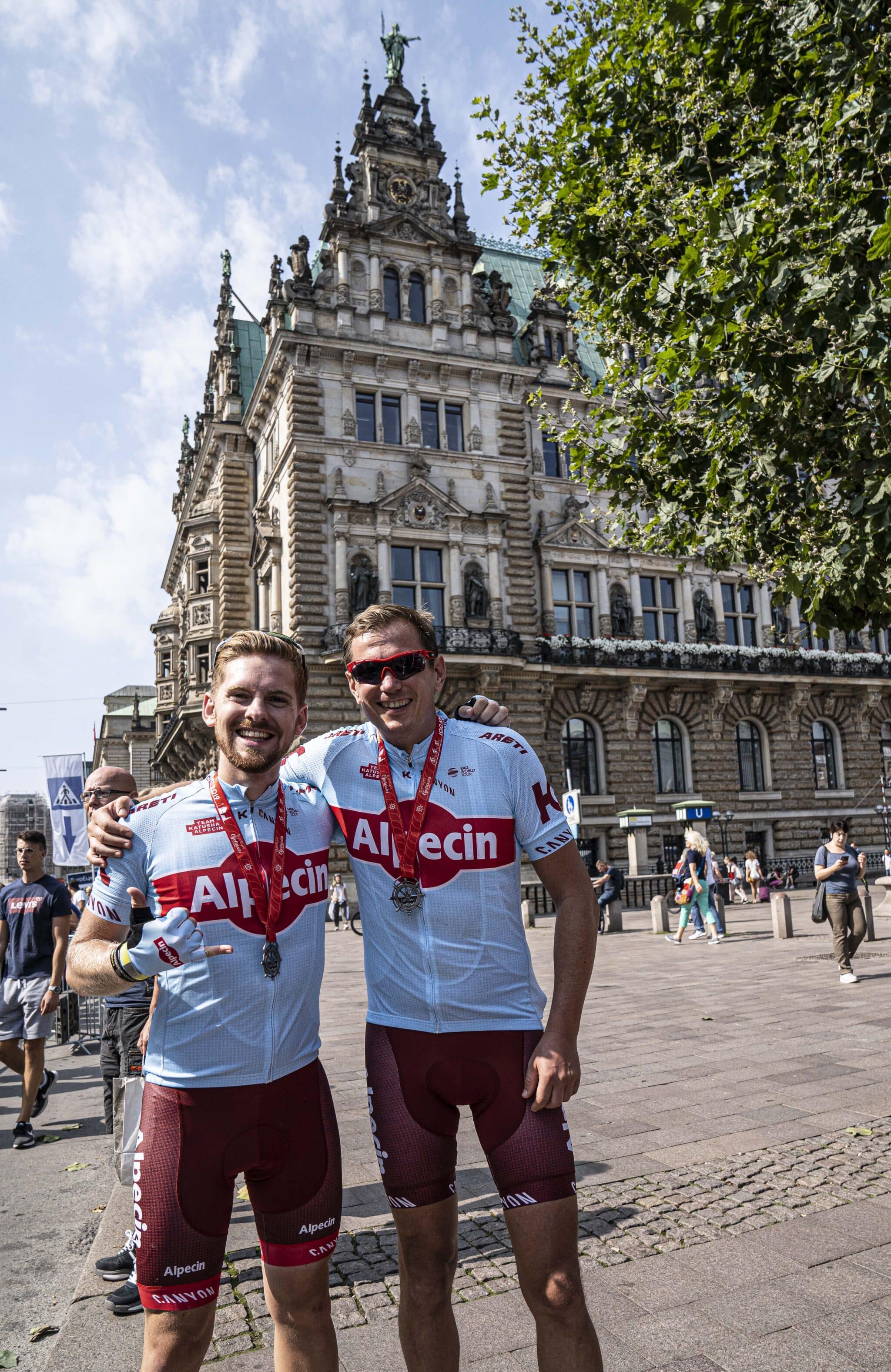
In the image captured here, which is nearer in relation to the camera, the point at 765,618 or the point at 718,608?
the point at 718,608

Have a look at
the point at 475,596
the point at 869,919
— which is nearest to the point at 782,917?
the point at 869,919

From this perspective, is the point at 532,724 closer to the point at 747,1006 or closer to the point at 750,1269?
the point at 747,1006

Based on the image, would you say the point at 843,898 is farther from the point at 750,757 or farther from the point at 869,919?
the point at 750,757

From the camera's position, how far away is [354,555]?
26.0m

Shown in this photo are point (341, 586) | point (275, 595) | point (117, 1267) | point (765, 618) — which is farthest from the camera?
point (765, 618)

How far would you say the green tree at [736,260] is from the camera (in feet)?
21.3

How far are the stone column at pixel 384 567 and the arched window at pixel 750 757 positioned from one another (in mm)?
13570

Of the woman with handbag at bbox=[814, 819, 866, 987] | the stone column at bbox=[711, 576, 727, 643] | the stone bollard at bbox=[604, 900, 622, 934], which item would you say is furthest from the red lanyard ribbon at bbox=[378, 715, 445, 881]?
the stone column at bbox=[711, 576, 727, 643]

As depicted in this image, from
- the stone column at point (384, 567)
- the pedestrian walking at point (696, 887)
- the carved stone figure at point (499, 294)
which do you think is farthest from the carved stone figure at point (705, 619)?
the pedestrian walking at point (696, 887)

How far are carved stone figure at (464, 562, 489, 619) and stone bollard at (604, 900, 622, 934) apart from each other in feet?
33.9

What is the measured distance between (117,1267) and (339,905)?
868 inches

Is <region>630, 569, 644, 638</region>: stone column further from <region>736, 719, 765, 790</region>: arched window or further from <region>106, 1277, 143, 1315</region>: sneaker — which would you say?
<region>106, 1277, 143, 1315</region>: sneaker

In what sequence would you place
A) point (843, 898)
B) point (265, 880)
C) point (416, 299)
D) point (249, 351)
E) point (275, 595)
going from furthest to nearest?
point (249, 351)
point (416, 299)
point (275, 595)
point (843, 898)
point (265, 880)

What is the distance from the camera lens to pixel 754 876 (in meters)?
26.5
